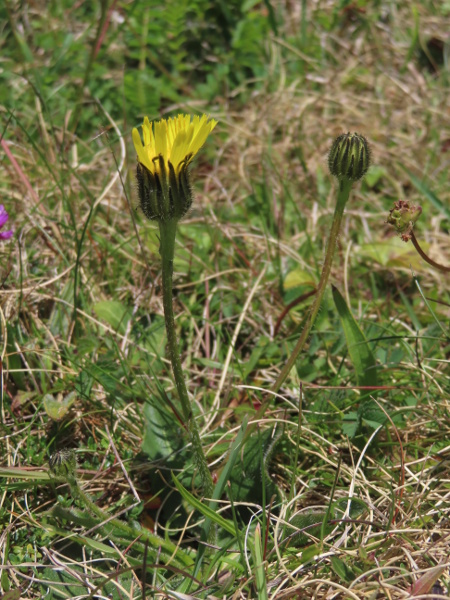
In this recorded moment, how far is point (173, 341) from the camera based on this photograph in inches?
63.4

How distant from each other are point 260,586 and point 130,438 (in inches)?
26.7

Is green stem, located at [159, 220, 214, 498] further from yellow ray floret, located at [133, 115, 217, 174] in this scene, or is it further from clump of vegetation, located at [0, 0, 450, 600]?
yellow ray floret, located at [133, 115, 217, 174]

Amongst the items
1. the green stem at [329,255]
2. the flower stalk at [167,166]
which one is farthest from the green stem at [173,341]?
the green stem at [329,255]

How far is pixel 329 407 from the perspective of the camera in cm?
207

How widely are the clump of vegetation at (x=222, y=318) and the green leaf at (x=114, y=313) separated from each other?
0.01 m

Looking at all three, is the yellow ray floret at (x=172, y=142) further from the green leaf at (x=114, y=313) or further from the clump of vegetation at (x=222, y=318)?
the green leaf at (x=114, y=313)

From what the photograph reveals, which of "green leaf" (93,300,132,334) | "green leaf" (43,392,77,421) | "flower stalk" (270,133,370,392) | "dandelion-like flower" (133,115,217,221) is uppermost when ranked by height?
"dandelion-like flower" (133,115,217,221)

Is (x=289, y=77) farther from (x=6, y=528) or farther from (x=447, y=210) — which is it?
(x=6, y=528)

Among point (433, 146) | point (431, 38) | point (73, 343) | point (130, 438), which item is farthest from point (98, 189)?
point (431, 38)

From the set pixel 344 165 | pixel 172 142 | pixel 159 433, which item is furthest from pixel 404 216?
pixel 159 433

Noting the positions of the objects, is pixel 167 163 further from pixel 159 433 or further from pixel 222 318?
pixel 222 318

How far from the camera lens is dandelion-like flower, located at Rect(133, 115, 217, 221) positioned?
142 cm

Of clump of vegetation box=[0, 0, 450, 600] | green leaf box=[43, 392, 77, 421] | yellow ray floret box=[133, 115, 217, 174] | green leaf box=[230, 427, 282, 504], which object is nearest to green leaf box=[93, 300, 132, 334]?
clump of vegetation box=[0, 0, 450, 600]

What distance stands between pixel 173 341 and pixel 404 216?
67 cm
